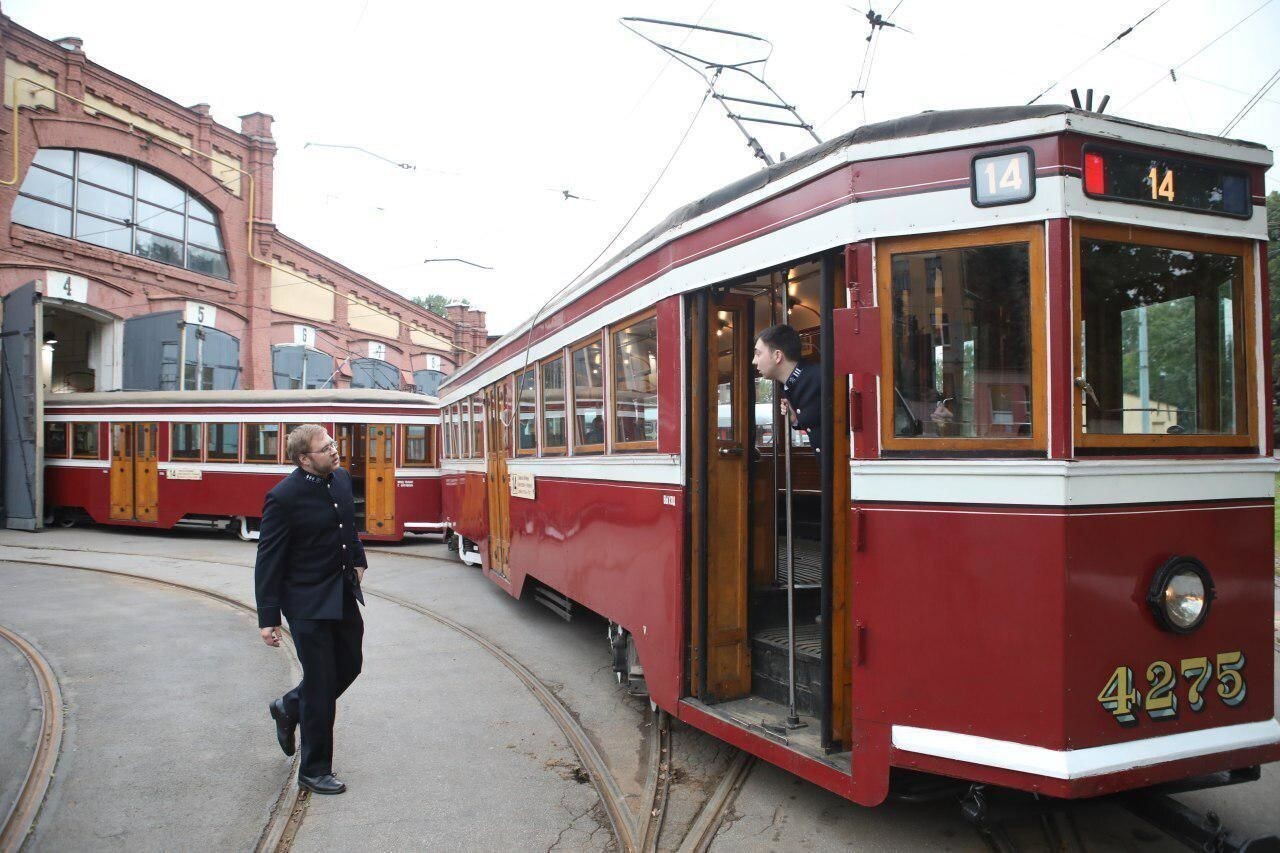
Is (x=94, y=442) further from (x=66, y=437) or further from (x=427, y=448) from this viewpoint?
(x=427, y=448)

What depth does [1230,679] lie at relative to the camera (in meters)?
2.90

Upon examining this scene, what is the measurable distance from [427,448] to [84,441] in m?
7.70

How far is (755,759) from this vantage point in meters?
4.32

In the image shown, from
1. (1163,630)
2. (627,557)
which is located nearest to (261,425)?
(627,557)

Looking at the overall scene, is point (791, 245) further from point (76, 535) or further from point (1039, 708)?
point (76, 535)

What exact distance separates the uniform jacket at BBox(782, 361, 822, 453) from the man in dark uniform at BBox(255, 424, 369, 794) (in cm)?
213

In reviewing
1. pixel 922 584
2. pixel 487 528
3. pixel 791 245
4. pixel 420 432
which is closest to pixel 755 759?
pixel 922 584

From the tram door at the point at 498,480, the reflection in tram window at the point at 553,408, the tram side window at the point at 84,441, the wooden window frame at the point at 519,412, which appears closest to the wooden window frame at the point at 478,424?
the tram door at the point at 498,480

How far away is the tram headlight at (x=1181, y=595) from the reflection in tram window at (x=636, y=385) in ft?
7.64

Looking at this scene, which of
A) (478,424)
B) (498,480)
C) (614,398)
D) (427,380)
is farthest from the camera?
(427,380)

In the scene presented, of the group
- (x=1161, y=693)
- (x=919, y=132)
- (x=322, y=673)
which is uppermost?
(x=919, y=132)

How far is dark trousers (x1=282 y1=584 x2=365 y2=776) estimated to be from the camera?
12.7ft

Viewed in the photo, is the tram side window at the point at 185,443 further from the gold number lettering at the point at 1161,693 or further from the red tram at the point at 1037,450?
the gold number lettering at the point at 1161,693

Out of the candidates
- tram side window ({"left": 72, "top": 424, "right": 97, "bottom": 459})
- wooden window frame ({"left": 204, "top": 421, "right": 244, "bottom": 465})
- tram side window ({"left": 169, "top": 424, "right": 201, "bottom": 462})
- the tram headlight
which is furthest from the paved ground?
tram side window ({"left": 72, "top": 424, "right": 97, "bottom": 459})
